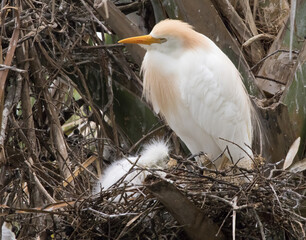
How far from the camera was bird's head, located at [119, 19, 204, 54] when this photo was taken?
2.69m

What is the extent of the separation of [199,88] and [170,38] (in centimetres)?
22

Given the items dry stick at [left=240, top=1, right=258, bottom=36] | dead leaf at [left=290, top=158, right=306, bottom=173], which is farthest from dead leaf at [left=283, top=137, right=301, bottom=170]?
dry stick at [left=240, top=1, right=258, bottom=36]

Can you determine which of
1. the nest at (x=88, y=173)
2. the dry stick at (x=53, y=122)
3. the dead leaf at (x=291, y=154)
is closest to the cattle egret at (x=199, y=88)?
the nest at (x=88, y=173)

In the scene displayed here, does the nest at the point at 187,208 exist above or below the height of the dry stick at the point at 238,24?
below

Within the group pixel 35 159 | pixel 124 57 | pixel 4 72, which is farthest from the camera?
pixel 124 57

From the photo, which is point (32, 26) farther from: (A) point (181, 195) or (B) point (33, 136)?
(A) point (181, 195)

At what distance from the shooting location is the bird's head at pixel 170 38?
269 centimetres

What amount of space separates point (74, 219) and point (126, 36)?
0.80 m

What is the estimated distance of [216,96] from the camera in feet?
9.09

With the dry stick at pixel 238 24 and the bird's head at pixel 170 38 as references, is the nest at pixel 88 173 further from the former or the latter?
the dry stick at pixel 238 24

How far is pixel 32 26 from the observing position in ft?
9.07

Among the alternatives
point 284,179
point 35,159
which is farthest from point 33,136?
point 284,179

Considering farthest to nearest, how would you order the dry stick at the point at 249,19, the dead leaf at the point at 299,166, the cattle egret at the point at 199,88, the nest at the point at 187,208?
the dry stick at the point at 249,19 → the cattle egret at the point at 199,88 → the dead leaf at the point at 299,166 → the nest at the point at 187,208

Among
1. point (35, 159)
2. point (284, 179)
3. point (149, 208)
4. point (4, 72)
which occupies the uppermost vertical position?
point (4, 72)
